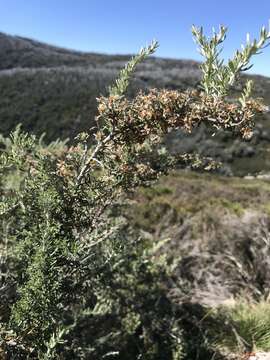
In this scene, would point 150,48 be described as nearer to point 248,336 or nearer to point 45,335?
point 45,335

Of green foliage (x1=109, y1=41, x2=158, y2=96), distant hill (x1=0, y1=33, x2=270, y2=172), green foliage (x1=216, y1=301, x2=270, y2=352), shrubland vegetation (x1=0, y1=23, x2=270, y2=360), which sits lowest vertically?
distant hill (x1=0, y1=33, x2=270, y2=172)

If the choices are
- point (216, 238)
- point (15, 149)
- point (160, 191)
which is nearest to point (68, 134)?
point (160, 191)

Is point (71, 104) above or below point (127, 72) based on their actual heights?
below

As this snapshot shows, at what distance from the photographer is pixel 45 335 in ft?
9.52

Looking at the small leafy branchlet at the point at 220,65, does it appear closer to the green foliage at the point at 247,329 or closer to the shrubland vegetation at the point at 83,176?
the shrubland vegetation at the point at 83,176

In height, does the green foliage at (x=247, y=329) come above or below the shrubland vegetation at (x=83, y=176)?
Result: below

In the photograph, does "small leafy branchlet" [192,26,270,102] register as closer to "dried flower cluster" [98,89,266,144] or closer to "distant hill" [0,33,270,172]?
"dried flower cluster" [98,89,266,144]

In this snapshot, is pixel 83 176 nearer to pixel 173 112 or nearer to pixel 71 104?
pixel 173 112

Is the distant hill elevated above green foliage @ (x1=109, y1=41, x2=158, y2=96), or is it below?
below

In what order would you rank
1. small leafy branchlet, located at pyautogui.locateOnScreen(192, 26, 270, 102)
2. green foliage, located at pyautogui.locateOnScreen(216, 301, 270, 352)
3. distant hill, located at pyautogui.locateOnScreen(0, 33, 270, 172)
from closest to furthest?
small leafy branchlet, located at pyautogui.locateOnScreen(192, 26, 270, 102)
green foliage, located at pyautogui.locateOnScreen(216, 301, 270, 352)
distant hill, located at pyautogui.locateOnScreen(0, 33, 270, 172)

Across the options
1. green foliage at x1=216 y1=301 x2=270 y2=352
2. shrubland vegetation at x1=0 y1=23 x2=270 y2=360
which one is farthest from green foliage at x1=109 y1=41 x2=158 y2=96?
green foliage at x1=216 y1=301 x2=270 y2=352

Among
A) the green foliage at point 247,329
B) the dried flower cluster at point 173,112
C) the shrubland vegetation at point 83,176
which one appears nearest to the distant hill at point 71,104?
the green foliage at point 247,329

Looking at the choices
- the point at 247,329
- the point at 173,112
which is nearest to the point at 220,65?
the point at 173,112

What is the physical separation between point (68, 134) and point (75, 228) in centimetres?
2543
